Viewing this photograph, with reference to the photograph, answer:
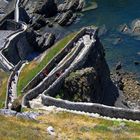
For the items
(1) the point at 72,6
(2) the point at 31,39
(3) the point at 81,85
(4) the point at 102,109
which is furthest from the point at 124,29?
(4) the point at 102,109

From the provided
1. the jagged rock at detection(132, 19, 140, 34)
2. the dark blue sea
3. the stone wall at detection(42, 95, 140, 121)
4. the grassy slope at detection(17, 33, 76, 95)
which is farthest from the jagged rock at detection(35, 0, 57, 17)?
the stone wall at detection(42, 95, 140, 121)

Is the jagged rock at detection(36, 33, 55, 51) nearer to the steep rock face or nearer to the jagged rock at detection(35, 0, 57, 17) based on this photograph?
the jagged rock at detection(35, 0, 57, 17)

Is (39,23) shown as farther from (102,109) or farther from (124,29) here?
(102,109)

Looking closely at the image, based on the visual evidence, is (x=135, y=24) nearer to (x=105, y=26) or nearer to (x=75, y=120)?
(x=105, y=26)

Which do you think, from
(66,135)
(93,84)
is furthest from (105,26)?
(66,135)

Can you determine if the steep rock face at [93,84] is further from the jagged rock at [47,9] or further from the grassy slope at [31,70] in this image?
the jagged rock at [47,9]

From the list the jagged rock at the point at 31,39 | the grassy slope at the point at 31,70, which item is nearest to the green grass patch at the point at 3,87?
the grassy slope at the point at 31,70
